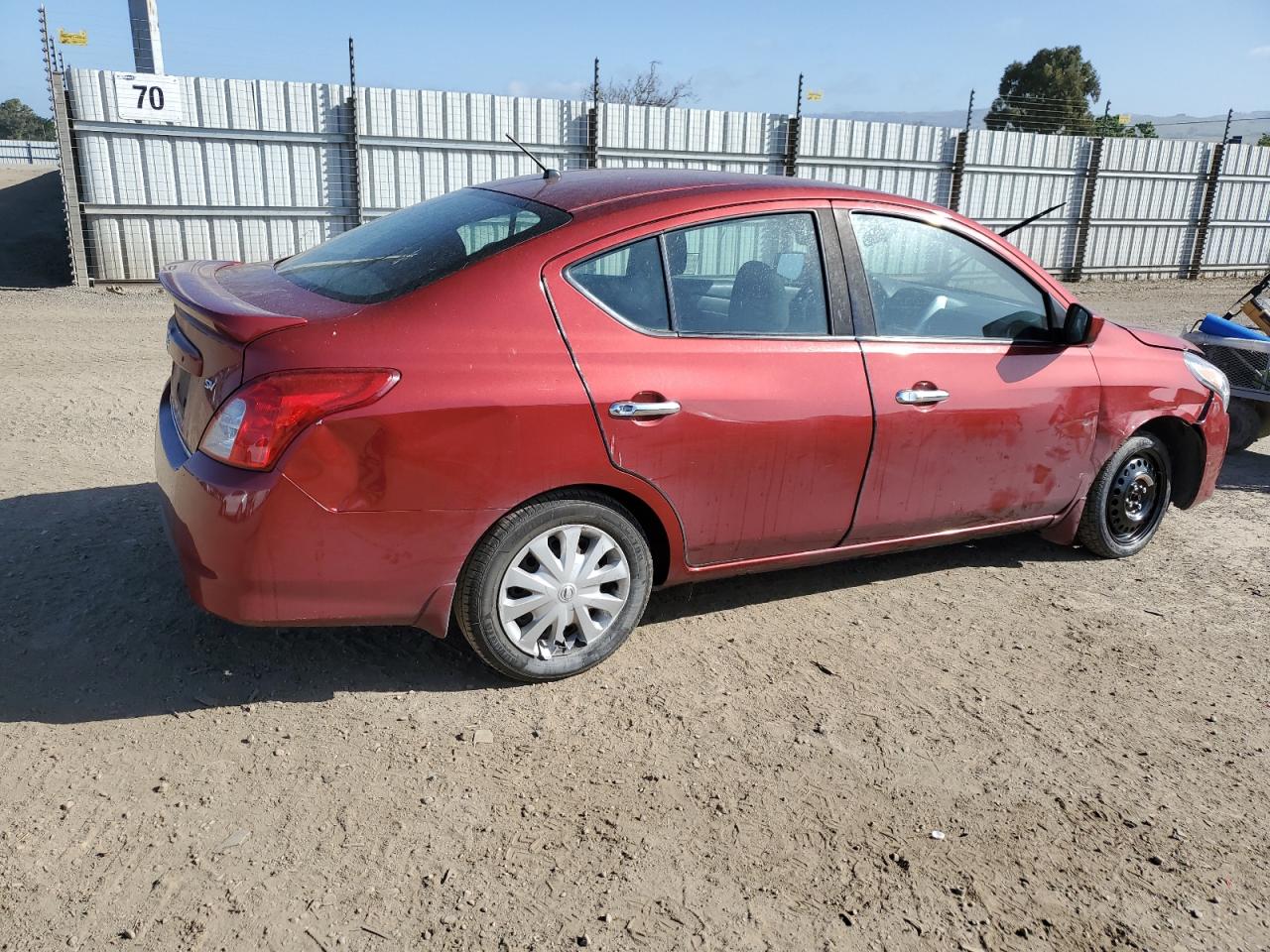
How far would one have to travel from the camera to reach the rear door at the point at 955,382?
3.95 meters

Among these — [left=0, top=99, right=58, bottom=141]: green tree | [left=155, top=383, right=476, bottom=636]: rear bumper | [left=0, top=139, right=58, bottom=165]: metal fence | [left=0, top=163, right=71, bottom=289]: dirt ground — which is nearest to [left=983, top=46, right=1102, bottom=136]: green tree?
[left=0, top=163, right=71, bottom=289]: dirt ground

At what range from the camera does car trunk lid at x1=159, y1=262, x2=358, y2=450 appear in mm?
3033

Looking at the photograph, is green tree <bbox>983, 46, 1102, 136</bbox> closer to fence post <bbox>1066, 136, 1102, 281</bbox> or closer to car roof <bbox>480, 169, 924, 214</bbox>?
fence post <bbox>1066, 136, 1102, 281</bbox>

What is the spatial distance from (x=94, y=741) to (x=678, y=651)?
1.95m

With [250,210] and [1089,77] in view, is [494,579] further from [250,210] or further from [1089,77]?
[1089,77]

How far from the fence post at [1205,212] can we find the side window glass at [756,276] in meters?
19.8

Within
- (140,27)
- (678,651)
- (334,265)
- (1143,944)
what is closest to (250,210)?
(140,27)

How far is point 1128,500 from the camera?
4926 mm

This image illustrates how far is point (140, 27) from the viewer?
488 inches

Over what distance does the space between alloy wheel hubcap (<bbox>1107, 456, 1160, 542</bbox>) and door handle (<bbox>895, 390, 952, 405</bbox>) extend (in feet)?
4.57

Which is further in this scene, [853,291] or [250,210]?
[250,210]

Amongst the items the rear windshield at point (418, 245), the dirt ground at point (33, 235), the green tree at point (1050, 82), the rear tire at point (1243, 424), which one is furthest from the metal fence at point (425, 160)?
the green tree at point (1050, 82)

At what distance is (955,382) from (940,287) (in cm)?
42

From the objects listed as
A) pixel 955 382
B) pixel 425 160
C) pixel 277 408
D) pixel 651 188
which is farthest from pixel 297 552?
pixel 425 160
